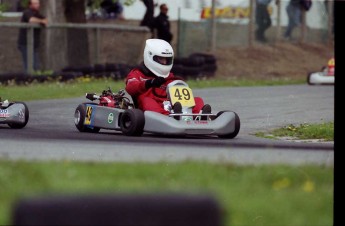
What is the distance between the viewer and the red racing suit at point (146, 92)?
373 inches

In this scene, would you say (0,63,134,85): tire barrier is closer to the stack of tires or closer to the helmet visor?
the helmet visor

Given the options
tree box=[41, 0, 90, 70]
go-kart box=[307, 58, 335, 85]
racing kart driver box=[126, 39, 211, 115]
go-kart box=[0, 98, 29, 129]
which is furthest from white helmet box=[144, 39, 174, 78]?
go-kart box=[307, 58, 335, 85]

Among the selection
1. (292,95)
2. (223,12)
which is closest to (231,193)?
(292,95)

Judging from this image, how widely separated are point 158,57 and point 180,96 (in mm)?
416

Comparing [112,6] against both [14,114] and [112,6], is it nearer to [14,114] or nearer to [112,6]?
[112,6]

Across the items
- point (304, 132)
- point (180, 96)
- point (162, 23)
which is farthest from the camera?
point (162, 23)

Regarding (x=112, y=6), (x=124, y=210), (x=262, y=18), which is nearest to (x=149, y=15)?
(x=112, y=6)

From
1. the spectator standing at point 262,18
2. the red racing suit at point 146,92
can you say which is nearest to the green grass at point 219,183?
the red racing suit at point 146,92

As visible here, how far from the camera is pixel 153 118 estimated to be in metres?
9.35

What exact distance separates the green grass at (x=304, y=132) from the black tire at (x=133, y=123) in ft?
2.97

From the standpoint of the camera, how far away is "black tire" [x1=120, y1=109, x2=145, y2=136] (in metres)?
9.30

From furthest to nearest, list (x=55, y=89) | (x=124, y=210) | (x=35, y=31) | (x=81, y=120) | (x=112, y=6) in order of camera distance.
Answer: (x=112, y=6) → (x=81, y=120) → (x=55, y=89) → (x=35, y=31) → (x=124, y=210)

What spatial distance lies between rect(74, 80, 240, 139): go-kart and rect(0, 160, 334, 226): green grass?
152 inches

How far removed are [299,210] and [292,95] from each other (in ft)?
31.1
